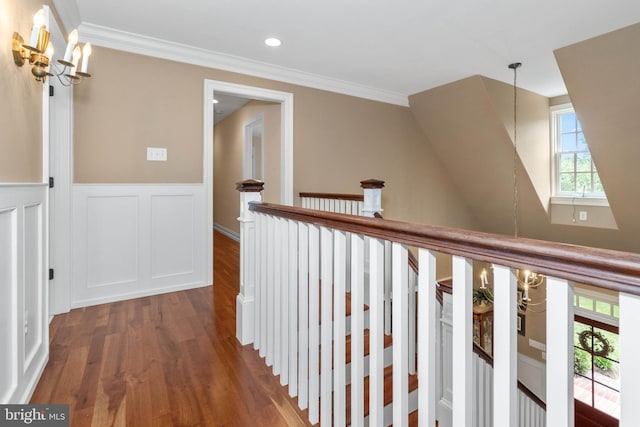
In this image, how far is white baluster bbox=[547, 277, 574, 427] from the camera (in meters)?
0.60

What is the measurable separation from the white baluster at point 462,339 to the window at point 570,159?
5112mm

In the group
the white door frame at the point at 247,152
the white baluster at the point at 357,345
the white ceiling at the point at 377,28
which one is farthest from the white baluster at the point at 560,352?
the white door frame at the point at 247,152

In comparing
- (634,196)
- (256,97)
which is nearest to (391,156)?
(256,97)

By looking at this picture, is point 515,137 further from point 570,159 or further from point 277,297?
point 277,297

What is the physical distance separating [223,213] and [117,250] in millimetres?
3448

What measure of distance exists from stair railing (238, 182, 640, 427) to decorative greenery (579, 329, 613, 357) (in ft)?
9.62

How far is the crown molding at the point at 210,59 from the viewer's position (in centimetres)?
277

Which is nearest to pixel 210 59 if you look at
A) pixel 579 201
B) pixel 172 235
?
pixel 172 235

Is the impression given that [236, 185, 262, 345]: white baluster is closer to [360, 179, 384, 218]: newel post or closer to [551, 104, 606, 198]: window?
[360, 179, 384, 218]: newel post

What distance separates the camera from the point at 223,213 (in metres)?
6.30

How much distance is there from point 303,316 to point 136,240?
2.12 meters

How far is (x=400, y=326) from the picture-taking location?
977 mm

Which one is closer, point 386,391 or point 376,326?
point 376,326

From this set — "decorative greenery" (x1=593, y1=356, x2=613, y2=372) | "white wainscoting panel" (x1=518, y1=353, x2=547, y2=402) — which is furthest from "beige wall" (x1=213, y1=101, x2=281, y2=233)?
"white wainscoting panel" (x1=518, y1=353, x2=547, y2=402)
